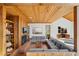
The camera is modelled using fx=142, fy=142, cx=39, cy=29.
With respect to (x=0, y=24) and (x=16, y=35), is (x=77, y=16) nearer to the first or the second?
(x=0, y=24)

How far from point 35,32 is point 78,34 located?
1191cm

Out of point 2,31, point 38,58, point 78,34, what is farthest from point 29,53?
point 38,58

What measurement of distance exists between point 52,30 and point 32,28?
2.13 meters

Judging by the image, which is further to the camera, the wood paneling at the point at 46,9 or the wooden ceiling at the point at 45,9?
the wood paneling at the point at 46,9

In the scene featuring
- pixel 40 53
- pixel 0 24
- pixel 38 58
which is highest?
pixel 0 24

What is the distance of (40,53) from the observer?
358 centimetres

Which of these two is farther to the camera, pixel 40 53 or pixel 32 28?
pixel 32 28

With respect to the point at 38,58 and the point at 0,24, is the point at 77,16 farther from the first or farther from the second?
the point at 38,58

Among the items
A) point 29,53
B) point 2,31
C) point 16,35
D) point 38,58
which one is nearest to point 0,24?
point 2,31

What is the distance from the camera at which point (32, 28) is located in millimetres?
15094

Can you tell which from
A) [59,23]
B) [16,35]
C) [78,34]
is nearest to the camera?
[78,34]

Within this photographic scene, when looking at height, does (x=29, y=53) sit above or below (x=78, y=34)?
below

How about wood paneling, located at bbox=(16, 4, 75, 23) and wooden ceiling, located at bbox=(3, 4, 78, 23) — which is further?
wood paneling, located at bbox=(16, 4, 75, 23)

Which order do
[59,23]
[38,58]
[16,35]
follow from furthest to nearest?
[59,23] → [16,35] → [38,58]
